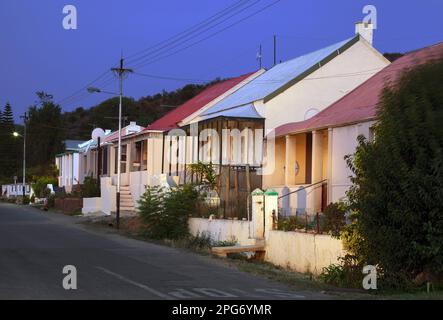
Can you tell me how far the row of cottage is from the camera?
22016mm

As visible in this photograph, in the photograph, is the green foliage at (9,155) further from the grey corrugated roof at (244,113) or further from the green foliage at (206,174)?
the green foliage at (206,174)

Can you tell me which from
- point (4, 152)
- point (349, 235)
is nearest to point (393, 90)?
point (349, 235)

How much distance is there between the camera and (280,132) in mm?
25375

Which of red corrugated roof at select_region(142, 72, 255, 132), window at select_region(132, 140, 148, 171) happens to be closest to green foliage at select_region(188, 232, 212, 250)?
red corrugated roof at select_region(142, 72, 255, 132)

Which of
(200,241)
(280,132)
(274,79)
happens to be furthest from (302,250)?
(274,79)

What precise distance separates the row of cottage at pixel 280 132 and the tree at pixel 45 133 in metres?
56.8

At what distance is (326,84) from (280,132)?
5.70 m

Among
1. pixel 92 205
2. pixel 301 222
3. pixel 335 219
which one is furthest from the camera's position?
pixel 92 205

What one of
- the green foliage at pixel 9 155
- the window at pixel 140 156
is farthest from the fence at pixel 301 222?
the green foliage at pixel 9 155

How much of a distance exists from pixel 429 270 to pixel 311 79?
1816cm

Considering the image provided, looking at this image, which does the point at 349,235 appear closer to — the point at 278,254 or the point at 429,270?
the point at 429,270

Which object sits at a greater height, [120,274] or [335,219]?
[335,219]

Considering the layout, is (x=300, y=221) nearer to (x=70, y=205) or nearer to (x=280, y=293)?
(x=280, y=293)

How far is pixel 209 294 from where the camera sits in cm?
1148
